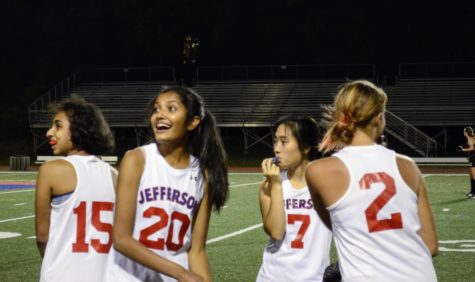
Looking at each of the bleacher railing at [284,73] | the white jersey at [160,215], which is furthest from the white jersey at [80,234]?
the bleacher railing at [284,73]

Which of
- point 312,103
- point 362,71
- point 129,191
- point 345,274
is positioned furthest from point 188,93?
point 362,71

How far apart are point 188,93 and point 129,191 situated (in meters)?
0.58

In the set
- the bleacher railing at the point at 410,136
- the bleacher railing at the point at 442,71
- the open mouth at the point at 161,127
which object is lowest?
the bleacher railing at the point at 410,136

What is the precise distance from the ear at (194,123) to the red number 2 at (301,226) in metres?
1.10

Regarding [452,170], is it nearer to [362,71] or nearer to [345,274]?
[362,71]

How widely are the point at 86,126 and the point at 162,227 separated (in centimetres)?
90

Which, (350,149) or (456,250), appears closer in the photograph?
(350,149)

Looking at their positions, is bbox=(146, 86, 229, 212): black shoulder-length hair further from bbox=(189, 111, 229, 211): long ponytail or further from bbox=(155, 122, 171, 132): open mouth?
bbox=(155, 122, 171, 132): open mouth

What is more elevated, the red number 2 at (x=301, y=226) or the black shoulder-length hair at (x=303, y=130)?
the black shoulder-length hair at (x=303, y=130)

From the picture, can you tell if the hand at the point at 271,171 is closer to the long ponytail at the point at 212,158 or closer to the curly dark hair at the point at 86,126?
the long ponytail at the point at 212,158

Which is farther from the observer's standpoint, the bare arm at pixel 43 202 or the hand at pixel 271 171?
the hand at pixel 271 171

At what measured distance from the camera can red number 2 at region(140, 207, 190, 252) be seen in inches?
129

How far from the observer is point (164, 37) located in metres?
48.0

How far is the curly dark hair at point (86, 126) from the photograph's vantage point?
3.91m
